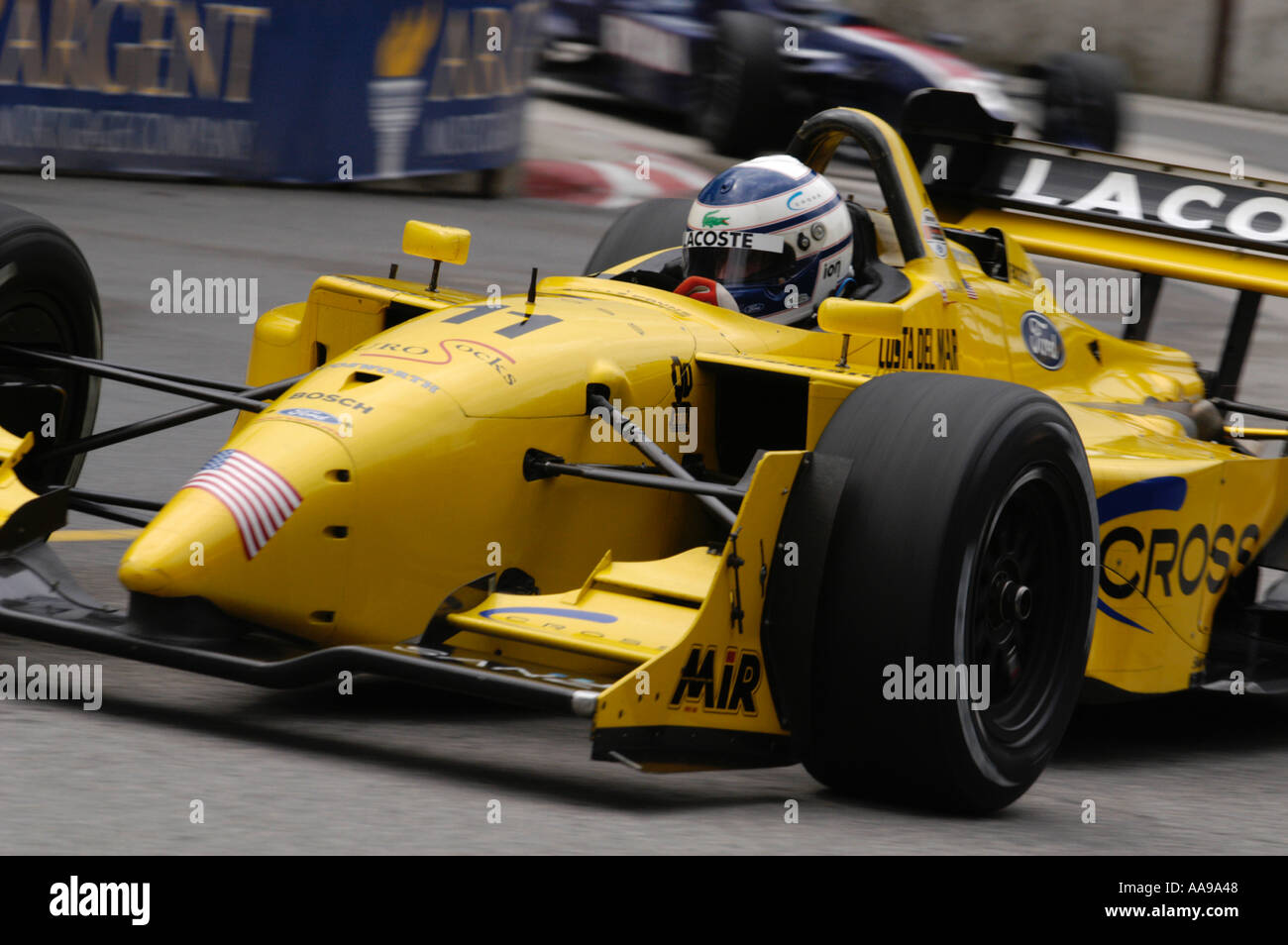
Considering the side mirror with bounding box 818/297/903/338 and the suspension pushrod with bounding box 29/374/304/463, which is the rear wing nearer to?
the side mirror with bounding box 818/297/903/338

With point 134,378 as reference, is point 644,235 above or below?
above

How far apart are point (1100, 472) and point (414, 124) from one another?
32.8ft

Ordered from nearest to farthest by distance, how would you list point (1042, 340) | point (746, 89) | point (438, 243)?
point (438, 243)
point (1042, 340)
point (746, 89)

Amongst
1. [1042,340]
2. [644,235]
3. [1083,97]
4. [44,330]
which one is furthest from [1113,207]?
[1083,97]

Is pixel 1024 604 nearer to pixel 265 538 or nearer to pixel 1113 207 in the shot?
pixel 265 538

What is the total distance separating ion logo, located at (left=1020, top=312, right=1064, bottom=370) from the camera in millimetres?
6430

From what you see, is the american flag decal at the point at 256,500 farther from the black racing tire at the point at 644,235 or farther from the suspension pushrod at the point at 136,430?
the black racing tire at the point at 644,235

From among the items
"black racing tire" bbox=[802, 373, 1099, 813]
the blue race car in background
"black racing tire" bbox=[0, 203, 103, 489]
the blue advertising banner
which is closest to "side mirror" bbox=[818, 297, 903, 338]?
"black racing tire" bbox=[802, 373, 1099, 813]

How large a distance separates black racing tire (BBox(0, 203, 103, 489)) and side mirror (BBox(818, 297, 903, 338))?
6.99ft

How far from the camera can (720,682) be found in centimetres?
438

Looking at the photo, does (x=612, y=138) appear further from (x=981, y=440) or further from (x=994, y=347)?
(x=981, y=440)

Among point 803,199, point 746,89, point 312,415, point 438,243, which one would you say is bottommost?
point 746,89

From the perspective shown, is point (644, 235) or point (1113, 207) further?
point (644, 235)

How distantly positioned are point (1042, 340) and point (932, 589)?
234 cm
